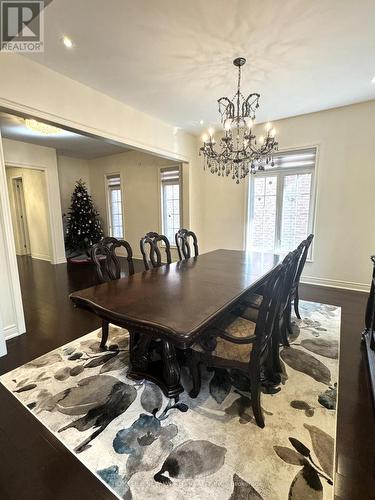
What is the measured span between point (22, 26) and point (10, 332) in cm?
294

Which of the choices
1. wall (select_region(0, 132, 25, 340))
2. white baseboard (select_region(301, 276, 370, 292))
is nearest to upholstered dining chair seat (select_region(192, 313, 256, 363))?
wall (select_region(0, 132, 25, 340))

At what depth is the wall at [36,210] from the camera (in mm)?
5949

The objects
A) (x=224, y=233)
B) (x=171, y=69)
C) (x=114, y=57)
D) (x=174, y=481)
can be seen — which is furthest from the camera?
(x=224, y=233)

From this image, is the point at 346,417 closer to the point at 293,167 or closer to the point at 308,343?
the point at 308,343

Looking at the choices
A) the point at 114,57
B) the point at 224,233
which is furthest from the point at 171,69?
the point at 224,233

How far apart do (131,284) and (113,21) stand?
2186 mm

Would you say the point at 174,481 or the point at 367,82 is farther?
the point at 367,82

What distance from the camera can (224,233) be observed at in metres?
5.24

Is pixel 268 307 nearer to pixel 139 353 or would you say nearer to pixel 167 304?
pixel 167 304

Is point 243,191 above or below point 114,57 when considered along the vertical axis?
below

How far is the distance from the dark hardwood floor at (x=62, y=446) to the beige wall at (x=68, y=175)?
190 inches

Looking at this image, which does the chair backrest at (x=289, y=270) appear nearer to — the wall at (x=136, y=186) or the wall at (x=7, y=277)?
the wall at (x=7, y=277)

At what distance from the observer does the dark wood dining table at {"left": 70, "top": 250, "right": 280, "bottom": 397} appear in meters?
1.36

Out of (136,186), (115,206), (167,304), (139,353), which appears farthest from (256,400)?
(115,206)
